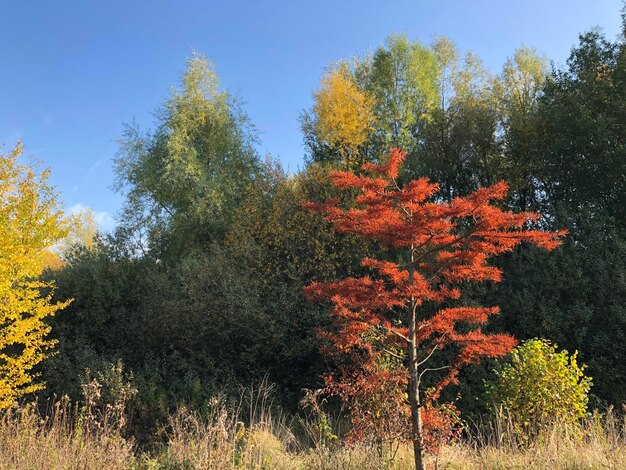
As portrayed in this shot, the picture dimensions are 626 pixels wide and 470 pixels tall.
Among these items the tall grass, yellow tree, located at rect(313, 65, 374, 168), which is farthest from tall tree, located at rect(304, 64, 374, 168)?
the tall grass

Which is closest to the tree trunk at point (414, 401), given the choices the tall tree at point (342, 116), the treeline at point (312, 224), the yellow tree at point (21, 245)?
the treeline at point (312, 224)

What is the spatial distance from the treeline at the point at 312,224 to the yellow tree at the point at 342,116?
2.6 inches

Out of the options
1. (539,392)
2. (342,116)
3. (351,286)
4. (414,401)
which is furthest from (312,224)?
(414,401)

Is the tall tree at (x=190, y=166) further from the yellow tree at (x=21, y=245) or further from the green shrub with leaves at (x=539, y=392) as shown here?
the green shrub with leaves at (x=539, y=392)

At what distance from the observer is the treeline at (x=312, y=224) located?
909 cm

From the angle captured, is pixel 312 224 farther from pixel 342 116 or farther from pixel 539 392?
pixel 539 392

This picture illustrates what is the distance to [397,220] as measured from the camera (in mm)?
3807

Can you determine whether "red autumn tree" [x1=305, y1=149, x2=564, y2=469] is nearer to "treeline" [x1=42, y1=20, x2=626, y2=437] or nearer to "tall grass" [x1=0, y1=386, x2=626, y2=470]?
"tall grass" [x1=0, y1=386, x2=626, y2=470]

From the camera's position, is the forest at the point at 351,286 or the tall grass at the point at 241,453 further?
the forest at the point at 351,286

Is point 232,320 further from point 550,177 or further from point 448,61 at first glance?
point 448,61

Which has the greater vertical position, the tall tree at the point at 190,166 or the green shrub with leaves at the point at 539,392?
the tall tree at the point at 190,166

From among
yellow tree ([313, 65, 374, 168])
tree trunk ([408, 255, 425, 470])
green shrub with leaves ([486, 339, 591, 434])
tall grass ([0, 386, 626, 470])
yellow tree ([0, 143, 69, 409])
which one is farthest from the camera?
yellow tree ([313, 65, 374, 168])

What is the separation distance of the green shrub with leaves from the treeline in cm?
113

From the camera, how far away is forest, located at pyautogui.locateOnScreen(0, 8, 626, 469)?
12.7 feet
